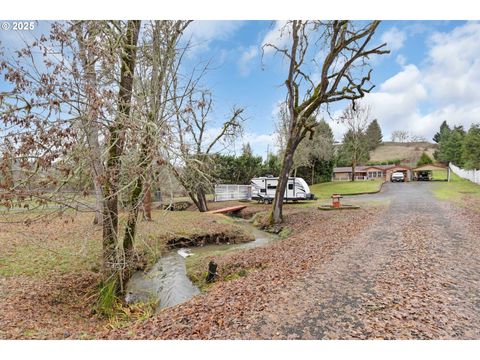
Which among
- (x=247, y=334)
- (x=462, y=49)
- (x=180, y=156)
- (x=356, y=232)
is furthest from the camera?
(x=356, y=232)

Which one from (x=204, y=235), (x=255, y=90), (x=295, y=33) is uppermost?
(x=295, y=33)

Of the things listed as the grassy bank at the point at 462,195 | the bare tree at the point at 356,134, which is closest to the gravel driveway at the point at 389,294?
the grassy bank at the point at 462,195

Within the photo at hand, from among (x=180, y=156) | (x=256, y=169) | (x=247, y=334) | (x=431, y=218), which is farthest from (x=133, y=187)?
(x=256, y=169)

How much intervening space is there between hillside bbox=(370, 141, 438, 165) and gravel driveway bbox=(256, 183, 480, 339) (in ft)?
93.8

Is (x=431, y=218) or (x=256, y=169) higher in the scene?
(x=256, y=169)

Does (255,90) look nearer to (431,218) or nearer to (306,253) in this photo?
(306,253)

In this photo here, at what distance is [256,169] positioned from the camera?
75.0ft

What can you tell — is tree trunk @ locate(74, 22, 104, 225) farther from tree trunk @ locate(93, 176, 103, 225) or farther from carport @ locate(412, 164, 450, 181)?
carport @ locate(412, 164, 450, 181)

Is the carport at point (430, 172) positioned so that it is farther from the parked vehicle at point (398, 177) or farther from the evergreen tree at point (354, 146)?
the evergreen tree at point (354, 146)

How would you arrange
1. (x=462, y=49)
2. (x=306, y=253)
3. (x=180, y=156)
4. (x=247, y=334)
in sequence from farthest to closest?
(x=306, y=253)
(x=462, y=49)
(x=180, y=156)
(x=247, y=334)

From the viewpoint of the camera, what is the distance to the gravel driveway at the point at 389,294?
2.73 m

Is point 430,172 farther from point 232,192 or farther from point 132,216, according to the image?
point 132,216

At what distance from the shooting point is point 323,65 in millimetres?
9031
